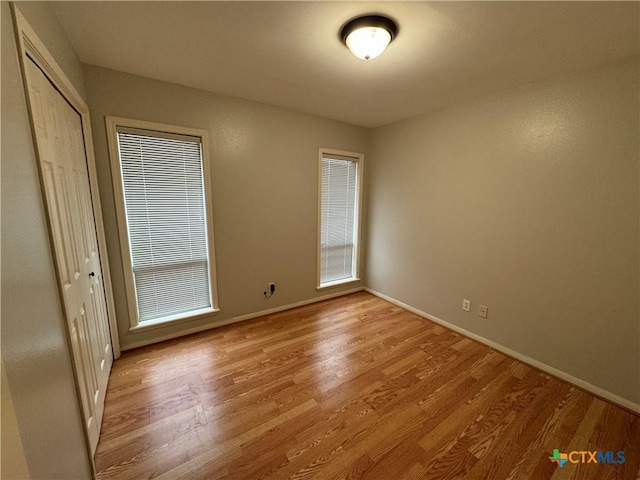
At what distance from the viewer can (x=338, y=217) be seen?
3492 millimetres

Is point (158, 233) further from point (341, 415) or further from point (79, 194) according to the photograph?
point (341, 415)

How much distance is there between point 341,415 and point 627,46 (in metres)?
2.91

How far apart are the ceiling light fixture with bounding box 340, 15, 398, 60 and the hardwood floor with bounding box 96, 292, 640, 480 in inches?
89.8

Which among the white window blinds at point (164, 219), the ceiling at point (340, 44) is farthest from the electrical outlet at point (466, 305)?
the white window blinds at point (164, 219)

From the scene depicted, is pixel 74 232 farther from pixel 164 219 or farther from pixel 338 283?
pixel 338 283

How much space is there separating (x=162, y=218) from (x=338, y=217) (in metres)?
2.07

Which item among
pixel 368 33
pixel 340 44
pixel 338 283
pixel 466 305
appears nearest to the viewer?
pixel 368 33

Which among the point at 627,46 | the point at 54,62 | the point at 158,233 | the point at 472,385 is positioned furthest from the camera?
the point at 158,233

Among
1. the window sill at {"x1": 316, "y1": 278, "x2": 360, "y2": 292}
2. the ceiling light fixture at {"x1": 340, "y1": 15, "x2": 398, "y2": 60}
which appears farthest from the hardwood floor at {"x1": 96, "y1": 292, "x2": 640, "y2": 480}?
the ceiling light fixture at {"x1": 340, "y1": 15, "x2": 398, "y2": 60}

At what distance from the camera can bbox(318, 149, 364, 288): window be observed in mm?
3291

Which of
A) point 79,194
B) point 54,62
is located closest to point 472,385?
point 79,194

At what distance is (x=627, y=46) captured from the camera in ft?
5.04

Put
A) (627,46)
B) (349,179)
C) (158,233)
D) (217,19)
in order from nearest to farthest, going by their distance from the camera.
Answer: (217,19)
(627,46)
(158,233)
(349,179)

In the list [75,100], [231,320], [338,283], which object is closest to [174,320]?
[231,320]
